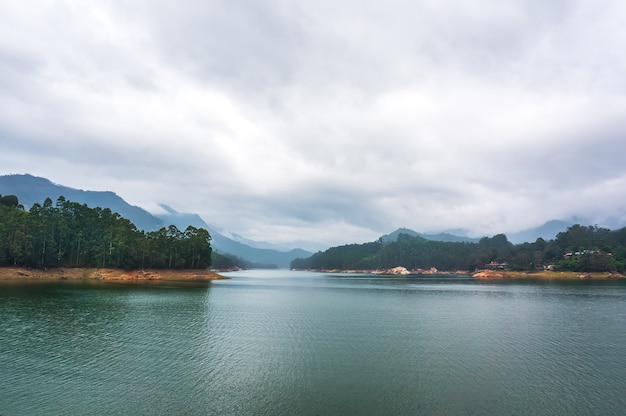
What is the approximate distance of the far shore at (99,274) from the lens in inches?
3804

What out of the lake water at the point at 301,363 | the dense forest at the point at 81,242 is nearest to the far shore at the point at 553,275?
the lake water at the point at 301,363

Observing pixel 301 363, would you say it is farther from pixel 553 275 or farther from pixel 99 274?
pixel 553 275

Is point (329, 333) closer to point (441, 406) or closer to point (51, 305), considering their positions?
point (441, 406)

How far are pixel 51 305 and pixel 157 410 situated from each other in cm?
4259

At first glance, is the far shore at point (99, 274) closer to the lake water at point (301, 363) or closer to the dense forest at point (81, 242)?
the dense forest at point (81, 242)

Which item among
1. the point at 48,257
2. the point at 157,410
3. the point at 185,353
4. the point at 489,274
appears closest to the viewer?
the point at 157,410

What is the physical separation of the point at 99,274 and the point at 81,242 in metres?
13.9

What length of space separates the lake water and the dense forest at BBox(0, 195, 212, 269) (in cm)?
6364

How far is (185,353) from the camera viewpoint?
2933 centimetres

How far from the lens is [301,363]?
27.4 metres

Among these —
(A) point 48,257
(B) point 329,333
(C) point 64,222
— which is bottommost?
(B) point 329,333

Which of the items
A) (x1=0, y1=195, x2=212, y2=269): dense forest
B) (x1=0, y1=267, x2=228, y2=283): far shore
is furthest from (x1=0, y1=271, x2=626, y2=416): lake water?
(x1=0, y1=195, x2=212, y2=269): dense forest

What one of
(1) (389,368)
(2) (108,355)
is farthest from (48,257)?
(1) (389,368)

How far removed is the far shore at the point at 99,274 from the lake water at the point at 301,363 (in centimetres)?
5796
